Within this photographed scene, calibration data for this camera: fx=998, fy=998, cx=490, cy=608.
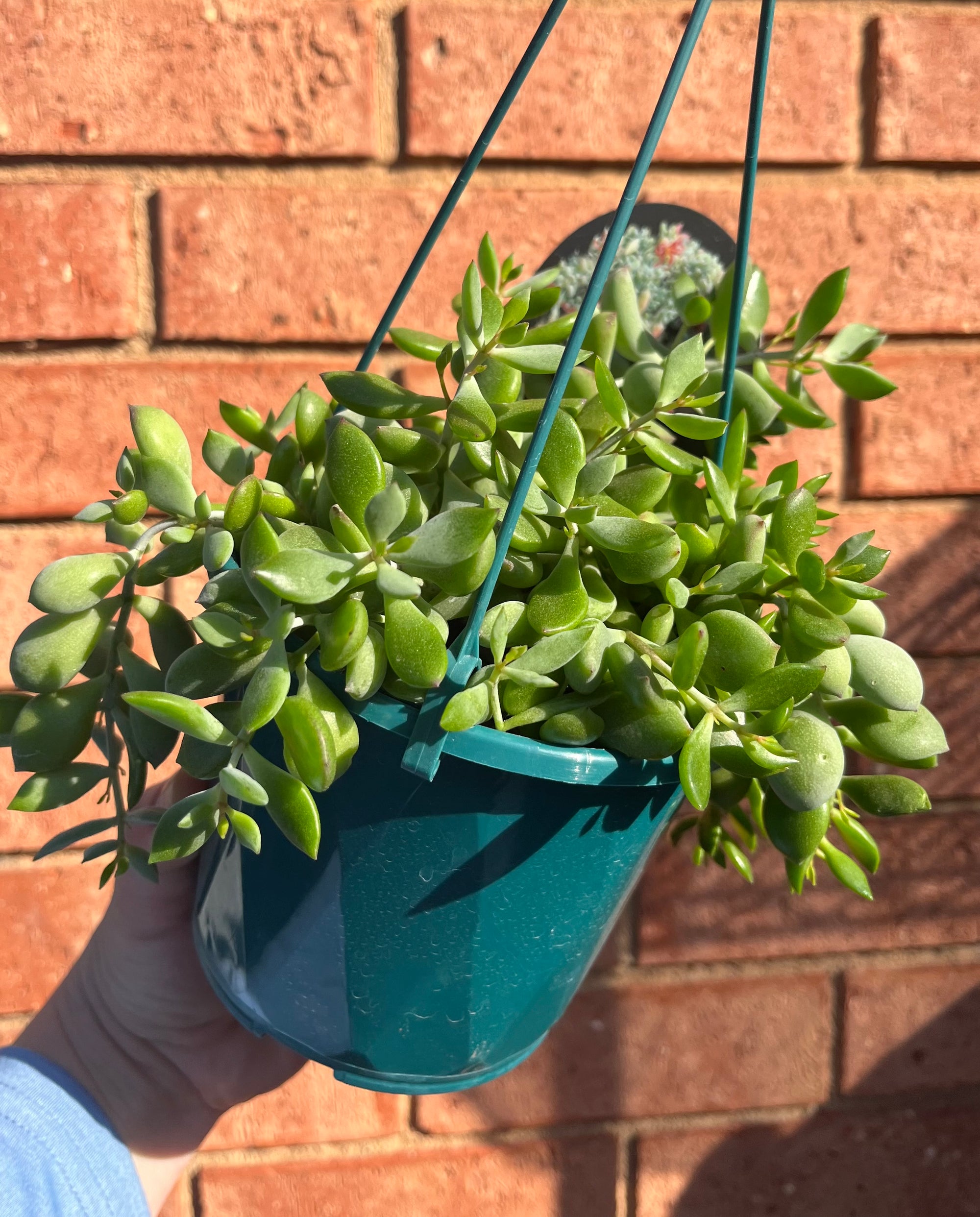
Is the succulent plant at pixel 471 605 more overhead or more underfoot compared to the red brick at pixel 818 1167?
more overhead

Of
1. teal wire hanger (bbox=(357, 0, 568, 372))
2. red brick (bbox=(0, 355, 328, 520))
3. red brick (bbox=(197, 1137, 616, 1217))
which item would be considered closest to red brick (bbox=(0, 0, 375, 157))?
red brick (bbox=(0, 355, 328, 520))

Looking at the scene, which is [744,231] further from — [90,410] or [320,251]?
[90,410]

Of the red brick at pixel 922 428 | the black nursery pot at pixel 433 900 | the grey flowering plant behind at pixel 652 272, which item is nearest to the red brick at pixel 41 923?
the black nursery pot at pixel 433 900

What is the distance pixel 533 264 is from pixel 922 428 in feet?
0.96

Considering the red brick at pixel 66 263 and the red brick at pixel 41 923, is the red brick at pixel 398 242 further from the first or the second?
the red brick at pixel 41 923

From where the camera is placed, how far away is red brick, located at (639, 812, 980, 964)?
0.74m

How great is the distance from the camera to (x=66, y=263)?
2.04ft

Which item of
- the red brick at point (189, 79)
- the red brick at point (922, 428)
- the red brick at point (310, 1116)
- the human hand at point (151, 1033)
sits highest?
the red brick at point (189, 79)

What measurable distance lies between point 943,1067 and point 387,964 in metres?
0.62

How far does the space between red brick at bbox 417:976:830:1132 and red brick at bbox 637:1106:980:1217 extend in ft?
0.11

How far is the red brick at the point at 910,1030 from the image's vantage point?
778mm

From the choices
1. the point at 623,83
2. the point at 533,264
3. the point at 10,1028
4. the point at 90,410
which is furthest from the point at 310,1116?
the point at 623,83

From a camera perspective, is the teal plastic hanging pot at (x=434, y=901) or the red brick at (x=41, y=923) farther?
the red brick at (x=41, y=923)

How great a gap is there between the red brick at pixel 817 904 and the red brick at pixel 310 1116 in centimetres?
23
